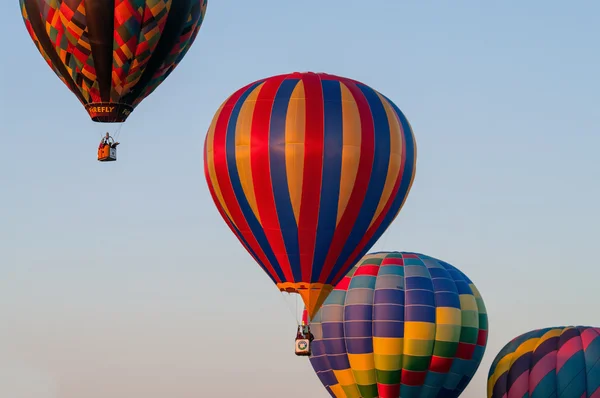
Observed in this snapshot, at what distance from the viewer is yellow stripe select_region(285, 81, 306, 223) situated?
101 feet

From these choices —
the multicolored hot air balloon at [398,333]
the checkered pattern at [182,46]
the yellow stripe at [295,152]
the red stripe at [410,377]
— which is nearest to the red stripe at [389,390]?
the multicolored hot air balloon at [398,333]

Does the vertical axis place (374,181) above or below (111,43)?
below

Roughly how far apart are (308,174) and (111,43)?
4.90 meters

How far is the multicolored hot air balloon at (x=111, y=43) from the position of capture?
31391 millimetres

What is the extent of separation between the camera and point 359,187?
3086 centimetres

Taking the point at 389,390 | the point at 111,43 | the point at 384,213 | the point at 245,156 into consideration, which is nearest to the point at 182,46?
the point at 111,43

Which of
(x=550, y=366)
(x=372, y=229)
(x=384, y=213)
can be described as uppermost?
(x=384, y=213)

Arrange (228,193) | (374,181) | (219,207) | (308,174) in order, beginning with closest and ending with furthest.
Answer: (308,174), (374,181), (228,193), (219,207)

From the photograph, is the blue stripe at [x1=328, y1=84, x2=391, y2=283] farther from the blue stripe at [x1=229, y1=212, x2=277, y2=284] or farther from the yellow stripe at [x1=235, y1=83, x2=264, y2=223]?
the yellow stripe at [x1=235, y1=83, x2=264, y2=223]

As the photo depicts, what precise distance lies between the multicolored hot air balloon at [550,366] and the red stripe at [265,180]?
791cm

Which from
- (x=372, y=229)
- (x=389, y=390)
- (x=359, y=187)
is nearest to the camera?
(x=359, y=187)

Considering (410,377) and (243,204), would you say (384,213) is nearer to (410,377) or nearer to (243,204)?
(243,204)

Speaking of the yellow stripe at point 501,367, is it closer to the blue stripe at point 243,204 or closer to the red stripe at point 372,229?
the red stripe at point 372,229

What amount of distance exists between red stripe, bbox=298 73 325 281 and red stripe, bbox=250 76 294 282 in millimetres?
408
